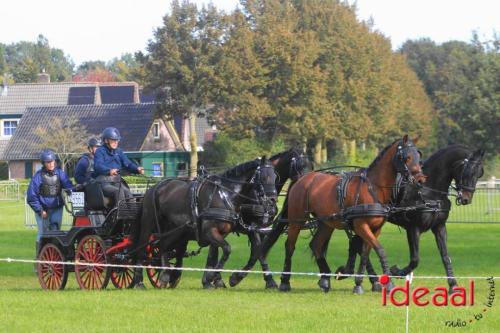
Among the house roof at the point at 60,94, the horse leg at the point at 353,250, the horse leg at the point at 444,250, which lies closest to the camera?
the horse leg at the point at 444,250

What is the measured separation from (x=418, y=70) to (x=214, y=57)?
64926mm

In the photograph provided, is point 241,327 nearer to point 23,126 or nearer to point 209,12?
point 209,12

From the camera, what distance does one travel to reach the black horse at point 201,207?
17.6 meters

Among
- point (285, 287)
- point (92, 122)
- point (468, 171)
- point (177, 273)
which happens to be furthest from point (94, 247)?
point (92, 122)

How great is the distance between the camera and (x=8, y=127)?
3661 inches

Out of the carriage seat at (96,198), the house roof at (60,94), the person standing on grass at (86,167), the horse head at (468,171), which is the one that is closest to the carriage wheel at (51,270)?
the carriage seat at (96,198)

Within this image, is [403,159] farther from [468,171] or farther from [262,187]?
[262,187]

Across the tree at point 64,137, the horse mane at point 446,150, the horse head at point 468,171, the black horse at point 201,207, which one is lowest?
the black horse at point 201,207

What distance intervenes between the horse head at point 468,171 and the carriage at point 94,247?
472 centimetres

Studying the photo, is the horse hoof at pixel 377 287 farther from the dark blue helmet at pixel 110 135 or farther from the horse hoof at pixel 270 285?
the dark blue helmet at pixel 110 135

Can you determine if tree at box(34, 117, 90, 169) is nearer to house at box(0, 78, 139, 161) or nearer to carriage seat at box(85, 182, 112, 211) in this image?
house at box(0, 78, 139, 161)

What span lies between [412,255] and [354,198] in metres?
1.38

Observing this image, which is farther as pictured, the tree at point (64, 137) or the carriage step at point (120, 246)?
the tree at point (64, 137)

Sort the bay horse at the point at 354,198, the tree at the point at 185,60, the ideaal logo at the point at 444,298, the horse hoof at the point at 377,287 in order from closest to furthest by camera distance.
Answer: the ideaal logo at the point at 444,298
the bay horse at the point at 354,198
the horse hoof at the point at 377,287
the tree at the point at 185,60
